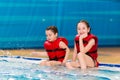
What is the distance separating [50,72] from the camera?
3805mm

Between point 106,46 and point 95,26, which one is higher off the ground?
point 95,26

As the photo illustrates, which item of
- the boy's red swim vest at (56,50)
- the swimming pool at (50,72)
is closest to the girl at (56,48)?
the boy's red swim vest at (56,50)

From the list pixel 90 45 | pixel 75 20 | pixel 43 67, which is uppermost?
pixel 75 20

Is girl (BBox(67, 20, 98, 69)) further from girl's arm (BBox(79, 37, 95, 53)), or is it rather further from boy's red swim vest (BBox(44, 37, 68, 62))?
boy's red swim vest (BBox(44, 37, 68, 62))

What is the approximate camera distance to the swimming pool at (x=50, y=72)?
11.5ft

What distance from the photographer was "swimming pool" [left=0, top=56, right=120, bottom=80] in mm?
3500

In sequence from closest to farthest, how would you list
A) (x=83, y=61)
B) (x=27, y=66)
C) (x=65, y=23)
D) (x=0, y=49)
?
(x=83, y=61), (x=27, y=66), (x=0, y=49), (x=65, y=23)

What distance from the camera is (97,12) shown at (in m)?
7.45

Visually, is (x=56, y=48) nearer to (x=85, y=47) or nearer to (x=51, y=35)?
(x=51, y=35)

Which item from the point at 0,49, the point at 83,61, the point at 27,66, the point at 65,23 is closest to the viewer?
the point at 83,61

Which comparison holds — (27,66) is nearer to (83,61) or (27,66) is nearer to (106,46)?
(83,61)

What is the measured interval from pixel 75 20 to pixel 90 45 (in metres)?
3.28

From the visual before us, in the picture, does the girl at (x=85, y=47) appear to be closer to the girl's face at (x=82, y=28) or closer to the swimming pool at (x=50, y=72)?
the girl's face at (x=82, y=28)

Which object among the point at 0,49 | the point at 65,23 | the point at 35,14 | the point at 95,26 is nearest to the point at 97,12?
the point at 95,26
